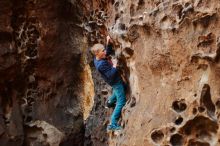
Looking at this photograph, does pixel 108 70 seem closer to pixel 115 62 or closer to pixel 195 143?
pixel 115 62

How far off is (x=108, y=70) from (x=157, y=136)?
35.3 inches

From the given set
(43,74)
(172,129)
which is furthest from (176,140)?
(43,74)

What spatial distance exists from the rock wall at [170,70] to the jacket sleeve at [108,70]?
6.3 inches

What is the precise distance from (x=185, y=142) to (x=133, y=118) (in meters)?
0.67

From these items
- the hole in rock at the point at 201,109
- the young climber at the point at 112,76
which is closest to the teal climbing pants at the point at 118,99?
the young climber at the point at 112,76

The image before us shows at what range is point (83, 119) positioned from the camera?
245 inches

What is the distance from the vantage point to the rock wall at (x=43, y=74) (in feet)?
19.6

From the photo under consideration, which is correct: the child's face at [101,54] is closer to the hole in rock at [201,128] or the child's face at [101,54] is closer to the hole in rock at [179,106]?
the hole in rock at [179,106]

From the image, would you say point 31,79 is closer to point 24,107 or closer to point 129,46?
point 24,107

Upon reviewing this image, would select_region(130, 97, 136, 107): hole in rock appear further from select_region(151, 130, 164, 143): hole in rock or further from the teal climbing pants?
select_region(151, 130, 164, 143): hole in rock

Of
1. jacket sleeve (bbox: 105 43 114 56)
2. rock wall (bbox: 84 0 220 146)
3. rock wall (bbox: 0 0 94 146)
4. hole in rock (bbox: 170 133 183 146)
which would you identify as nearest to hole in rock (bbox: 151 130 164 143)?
rock wall (bbox: 84 0 220 146)

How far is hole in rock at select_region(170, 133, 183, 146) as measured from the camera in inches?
156

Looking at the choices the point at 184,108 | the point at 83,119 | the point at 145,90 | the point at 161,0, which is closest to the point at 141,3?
the point at 161,0

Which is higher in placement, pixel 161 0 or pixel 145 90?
pixel 161 0
